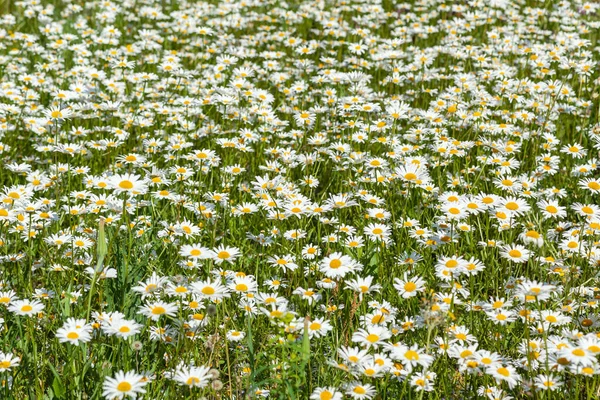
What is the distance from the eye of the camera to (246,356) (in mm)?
2920

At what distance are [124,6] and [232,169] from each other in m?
4.76

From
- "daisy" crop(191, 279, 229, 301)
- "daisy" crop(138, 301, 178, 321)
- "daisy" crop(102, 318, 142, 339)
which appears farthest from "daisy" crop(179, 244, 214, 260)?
"daisy" crop(102, 318, 142, 339)

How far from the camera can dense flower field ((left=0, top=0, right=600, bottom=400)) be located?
265cm

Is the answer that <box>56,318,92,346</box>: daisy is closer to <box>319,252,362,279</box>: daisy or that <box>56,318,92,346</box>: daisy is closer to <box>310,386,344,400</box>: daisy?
<box>310,386,344,400</box>: daisy

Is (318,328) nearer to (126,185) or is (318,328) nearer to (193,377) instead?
(193,377)

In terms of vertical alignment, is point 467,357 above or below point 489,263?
above

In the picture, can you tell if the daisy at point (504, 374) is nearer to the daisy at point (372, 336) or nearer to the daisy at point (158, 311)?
the daisy at point (372, 336)

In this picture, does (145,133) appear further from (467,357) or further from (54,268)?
(467,357)

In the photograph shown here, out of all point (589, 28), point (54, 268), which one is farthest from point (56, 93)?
point (589, 28)

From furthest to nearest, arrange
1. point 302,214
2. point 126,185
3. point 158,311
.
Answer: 1. point 302,214
2. point 126,185
3. point 158,311

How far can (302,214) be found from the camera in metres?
3.80

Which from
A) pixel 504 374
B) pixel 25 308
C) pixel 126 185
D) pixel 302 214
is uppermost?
pixel 126 185

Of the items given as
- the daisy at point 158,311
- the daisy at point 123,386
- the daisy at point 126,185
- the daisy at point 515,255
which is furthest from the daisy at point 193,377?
the daisy at point 515,255

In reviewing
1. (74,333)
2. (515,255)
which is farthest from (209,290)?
(515,255)
